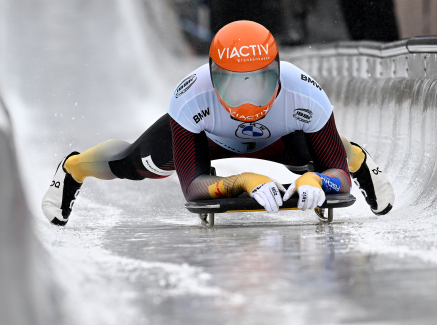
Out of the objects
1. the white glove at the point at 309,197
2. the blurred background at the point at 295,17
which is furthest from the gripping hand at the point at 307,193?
the blurred background at the point at 295,17

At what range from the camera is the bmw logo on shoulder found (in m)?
2.73

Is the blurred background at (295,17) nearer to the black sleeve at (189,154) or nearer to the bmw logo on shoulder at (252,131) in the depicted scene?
the bmw logo on shoulder at (252,131)

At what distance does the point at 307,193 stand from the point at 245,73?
21.4 inches

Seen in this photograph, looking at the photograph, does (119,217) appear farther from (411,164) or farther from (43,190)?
(411,164)

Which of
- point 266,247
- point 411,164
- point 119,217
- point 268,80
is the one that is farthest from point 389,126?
point 266,247

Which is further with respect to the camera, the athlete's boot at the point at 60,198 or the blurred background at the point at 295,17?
the blurred background at the point at 295,17

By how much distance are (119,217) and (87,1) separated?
13.8ft

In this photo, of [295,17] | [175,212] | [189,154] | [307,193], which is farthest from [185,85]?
[295,17]

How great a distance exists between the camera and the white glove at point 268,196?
7.75 feet

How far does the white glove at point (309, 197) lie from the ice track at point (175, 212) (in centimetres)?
11

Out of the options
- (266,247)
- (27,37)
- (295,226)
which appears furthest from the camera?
(27,37)

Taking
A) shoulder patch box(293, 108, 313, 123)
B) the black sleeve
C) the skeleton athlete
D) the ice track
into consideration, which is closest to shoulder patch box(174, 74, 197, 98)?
the skeleton athlete

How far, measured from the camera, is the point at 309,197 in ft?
7.76

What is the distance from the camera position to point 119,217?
359cm
